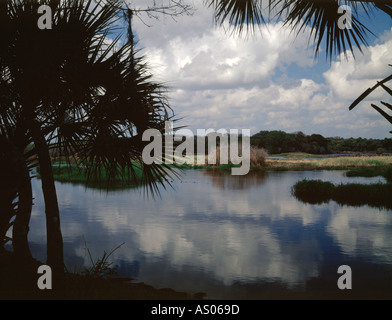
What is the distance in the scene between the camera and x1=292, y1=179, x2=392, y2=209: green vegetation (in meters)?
14.7

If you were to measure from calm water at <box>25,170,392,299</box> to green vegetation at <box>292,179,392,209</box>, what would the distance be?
69 cm

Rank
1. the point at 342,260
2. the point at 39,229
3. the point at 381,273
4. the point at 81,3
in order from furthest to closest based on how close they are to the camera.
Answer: the point at 39,229
the point at 342,260
the point at 381,273
the point at 81,3

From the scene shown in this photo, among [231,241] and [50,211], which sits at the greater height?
[50,211]

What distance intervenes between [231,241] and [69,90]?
5.96m

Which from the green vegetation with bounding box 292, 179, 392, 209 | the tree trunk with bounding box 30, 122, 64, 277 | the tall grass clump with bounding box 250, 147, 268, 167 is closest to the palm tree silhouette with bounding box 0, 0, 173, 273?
the tree trunk with bounding box 30, 122, 64, 277

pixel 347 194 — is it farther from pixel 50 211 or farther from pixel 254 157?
pixel 254 157

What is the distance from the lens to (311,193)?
656 inches

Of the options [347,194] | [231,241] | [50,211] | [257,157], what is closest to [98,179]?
[347,194]

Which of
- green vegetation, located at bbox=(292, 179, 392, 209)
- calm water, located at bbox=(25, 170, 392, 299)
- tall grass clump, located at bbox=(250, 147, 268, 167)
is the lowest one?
calm water, located at bbox=(25, 170, 392, 299)

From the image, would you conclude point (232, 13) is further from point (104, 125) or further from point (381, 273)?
point (381, 273)

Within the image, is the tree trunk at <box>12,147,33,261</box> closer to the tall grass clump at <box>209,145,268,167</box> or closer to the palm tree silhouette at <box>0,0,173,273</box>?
the palm tree silhouette at <box>0,0,173,273</box>

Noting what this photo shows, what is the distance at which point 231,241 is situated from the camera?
9539 millimetres
